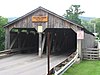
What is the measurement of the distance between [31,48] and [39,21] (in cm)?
681

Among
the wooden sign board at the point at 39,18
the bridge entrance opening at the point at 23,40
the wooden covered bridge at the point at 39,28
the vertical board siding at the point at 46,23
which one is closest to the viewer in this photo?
the wooden covered bridge at the point at 39,28

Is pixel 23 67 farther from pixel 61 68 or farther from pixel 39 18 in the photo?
pixel 39 18

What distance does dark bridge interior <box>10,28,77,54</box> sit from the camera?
87.3 ft

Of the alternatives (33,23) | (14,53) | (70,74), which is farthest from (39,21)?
(70,74)

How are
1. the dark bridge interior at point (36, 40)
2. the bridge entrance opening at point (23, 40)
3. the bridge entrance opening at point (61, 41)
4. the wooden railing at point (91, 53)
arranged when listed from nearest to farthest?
the wooden railing at point (91, 53)
the bridge entrance opening at point (23, 40)
the dark bridge interior at point (36, 40)
the bridge entrance opening at point (61, 41)

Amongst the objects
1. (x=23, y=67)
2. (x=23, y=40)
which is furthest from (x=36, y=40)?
(x=23, y=67)

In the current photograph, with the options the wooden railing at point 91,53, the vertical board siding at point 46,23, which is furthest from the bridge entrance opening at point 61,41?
the wooden railing at point 91,53

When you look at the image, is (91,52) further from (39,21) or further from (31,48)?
(31,48)

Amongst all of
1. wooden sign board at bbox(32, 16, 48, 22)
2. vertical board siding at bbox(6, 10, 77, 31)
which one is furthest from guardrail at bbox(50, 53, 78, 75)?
wooden sign board at bbox(32, 16, 48, 22)

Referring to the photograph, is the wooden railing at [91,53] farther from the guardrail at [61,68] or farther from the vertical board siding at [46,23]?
the guardrail at [61,68]

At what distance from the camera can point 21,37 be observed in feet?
90.3

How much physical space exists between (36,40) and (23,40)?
166 inches

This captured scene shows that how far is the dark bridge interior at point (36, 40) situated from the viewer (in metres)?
26.6

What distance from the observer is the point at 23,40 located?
91.9 ft
